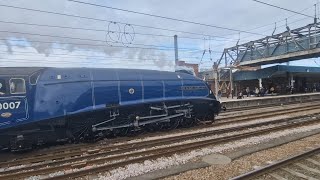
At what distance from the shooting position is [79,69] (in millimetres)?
12508

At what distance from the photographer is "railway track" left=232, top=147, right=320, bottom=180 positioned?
7871 mm

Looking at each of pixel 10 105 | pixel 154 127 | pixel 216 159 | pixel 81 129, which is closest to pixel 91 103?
pixel 81 129

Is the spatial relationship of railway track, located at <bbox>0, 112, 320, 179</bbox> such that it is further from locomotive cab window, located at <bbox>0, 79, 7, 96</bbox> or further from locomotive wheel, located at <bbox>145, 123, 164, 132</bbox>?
locomotive cab window, located at <bbox>0, 79, 7, 96</bbox>

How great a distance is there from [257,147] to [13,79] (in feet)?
27.6

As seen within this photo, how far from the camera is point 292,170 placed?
8391 mm

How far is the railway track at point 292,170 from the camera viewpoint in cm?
787

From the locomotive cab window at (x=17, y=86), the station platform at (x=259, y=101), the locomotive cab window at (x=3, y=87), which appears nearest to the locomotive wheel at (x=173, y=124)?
A: the locomotive cab window at (x=17, y=86)

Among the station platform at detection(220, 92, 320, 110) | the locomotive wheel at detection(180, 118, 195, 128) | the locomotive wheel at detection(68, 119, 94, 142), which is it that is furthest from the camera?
the station platform at detection(220, 92, 320, 110)

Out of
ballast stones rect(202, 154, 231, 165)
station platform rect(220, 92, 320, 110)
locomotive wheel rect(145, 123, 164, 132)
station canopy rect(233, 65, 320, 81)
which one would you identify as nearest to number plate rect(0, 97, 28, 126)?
locomotive wheel rect(145, 123, 164, 132)

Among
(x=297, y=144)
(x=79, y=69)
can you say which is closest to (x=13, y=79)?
(x=79, y=69)

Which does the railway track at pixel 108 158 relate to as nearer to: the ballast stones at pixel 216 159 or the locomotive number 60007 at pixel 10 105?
the ballast stones at pixel 216 159

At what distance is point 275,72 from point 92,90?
40153mm

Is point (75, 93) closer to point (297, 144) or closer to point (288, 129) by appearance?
point (297, 144)

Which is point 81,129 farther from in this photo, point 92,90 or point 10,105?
point 10,105
